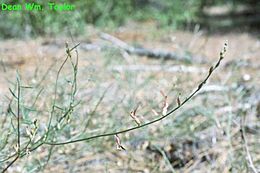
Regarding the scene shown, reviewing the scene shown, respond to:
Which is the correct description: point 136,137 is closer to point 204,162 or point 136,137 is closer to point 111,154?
point 111,154

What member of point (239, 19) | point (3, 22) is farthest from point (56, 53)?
point (239, 19)

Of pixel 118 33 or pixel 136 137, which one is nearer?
pixel 136 137

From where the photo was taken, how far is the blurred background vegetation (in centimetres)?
567

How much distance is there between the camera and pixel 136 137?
226cm

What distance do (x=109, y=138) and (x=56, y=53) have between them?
2422 mm

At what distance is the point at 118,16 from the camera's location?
732cm

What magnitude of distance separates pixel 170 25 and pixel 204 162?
19.0 ft

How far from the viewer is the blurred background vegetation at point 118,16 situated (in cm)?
567

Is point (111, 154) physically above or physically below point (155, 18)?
below

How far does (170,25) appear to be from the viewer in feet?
25.2

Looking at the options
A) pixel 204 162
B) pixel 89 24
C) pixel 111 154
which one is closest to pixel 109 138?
pixel 111 154

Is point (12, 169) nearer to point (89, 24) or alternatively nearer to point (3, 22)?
point (3, 22)

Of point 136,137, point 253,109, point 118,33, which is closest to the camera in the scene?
point 136,137

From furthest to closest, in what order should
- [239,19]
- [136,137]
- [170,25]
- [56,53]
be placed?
[239,19] → [170,25] → [56,53] → [136,137]
